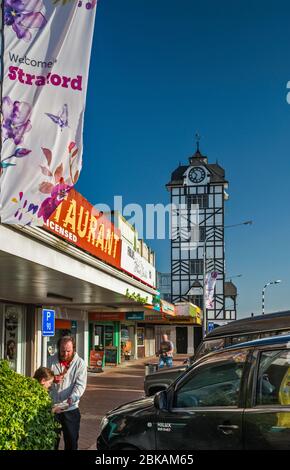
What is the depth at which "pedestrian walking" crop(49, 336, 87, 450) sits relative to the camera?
6293mm

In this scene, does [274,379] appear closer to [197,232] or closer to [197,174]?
[197,232]

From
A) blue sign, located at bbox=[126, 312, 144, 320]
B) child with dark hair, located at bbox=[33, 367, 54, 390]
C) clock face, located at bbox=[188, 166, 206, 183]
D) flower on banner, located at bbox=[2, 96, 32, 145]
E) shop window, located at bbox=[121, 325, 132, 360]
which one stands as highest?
clock face, located at bbox=[188, 166, 206, 183]

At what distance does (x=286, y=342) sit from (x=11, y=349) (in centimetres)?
1416

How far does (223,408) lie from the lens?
4.91 metres

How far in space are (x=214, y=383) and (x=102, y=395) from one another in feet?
37.8

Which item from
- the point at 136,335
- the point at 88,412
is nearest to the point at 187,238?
the point at 136,335

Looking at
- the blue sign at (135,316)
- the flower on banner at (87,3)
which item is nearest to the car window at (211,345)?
the flower on banner at (87,3)

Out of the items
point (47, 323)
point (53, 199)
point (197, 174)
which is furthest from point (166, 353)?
point (197, 174)

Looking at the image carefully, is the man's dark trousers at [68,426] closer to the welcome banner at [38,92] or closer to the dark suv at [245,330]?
the dark suv at [245,330]

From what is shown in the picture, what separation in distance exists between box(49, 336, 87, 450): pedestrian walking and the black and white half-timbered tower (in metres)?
50.5

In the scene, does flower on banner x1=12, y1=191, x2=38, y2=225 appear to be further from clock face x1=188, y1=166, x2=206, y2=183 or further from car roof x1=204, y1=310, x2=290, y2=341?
clock face x1=188, y1=166, x2=206, y2=183

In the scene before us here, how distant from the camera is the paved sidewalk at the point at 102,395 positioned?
9.96m

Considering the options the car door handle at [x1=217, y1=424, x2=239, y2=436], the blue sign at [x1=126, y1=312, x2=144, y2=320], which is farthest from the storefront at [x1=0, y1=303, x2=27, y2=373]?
the car door handle at [x1=217, y1=424, x2=239, y2=436]
